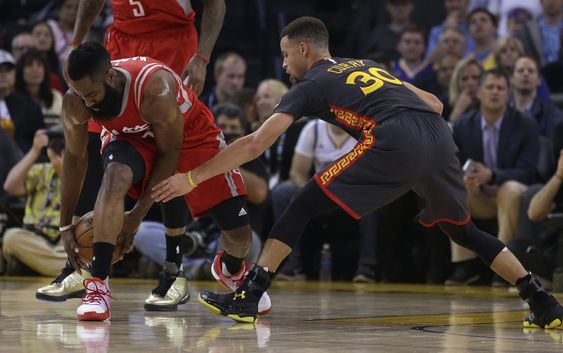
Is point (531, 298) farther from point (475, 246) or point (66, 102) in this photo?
point (66, 102)

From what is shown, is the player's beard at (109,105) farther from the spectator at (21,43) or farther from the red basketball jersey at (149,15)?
the spectator at (21,43)

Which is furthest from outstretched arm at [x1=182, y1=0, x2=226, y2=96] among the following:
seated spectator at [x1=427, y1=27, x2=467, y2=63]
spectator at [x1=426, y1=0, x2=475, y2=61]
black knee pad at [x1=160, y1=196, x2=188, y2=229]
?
spectator at [x1=426, y1=0, x2=475, y2=61]

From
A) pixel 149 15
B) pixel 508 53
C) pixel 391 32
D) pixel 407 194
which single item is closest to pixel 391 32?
pixel 391 32

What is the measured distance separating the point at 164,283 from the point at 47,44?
A: 6599mm

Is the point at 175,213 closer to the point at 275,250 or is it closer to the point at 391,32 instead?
the point at 275,250

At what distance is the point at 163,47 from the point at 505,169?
12.9 ft

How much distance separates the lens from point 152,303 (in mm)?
6047

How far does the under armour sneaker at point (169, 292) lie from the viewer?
238 inches

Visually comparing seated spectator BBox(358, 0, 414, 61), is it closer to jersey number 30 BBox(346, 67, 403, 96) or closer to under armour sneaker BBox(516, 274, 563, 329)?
jersey number 30 BBox(346, 67, 403, 96)

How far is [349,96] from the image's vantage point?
5.33 m

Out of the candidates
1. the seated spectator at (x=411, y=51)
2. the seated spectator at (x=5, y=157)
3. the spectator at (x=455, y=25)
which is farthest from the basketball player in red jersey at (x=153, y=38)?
the spectator at (x=455, y=25)

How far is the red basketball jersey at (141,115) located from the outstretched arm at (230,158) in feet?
1.75

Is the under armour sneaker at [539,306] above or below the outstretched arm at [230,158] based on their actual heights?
below

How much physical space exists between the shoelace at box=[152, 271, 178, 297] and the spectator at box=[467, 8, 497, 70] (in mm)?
5937
